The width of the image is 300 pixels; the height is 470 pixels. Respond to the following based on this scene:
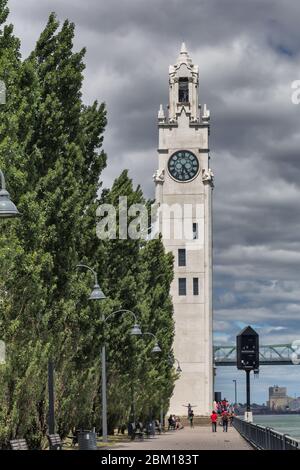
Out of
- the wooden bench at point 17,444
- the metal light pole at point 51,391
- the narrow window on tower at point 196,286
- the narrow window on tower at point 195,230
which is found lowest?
the wooden bench at point 17,444

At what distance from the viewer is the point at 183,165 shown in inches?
5989

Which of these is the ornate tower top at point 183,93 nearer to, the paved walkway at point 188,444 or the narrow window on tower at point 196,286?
the narrow window on tower at point 196,286

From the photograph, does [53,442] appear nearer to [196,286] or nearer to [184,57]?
[196,286]

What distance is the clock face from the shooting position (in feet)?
495

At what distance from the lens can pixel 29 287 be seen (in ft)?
118

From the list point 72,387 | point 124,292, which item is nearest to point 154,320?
point 124,292

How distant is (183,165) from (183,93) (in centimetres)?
1392

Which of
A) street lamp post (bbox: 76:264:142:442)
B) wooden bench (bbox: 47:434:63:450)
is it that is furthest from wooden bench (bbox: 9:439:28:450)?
street lamp post (bbox: 76:264:142:442)

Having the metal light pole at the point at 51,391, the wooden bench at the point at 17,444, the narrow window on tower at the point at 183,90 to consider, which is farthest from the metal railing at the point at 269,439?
the narrow window on tower at the point at 183,90

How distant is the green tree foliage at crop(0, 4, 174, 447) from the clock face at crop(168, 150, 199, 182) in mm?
87011

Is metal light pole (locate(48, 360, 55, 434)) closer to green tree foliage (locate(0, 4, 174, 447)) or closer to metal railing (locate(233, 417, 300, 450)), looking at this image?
green tree foliage (locate(0, 4, 174, 447))

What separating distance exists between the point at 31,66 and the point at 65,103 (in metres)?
6.59

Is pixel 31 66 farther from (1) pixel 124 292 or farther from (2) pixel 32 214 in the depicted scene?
(1) pixel 124 292

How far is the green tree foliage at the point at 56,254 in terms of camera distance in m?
35.4
